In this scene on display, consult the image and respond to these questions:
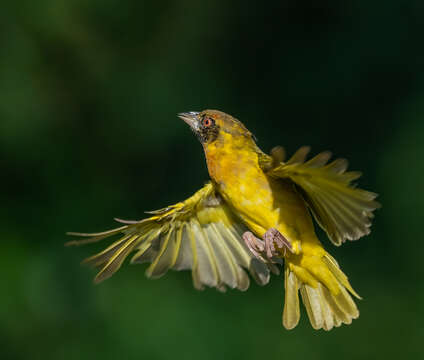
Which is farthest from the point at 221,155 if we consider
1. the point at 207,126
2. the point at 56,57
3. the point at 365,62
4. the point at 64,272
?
the point at 56,57

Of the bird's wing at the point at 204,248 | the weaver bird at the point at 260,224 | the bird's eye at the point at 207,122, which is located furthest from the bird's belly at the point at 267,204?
the bird's wing at the point at 204,248

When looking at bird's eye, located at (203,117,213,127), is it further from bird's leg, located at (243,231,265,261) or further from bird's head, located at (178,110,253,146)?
bird's leg, located at (243,231,265,261)

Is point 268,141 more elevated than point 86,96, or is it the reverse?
point 86,96

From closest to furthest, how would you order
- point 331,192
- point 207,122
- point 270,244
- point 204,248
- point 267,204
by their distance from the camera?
1. point 331,192
2. point 270,244
3. point 267,204
4. point 207,122
5. point 204,248

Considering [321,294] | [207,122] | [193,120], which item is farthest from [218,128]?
[321,294]

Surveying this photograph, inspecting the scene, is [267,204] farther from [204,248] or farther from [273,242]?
[204,248]

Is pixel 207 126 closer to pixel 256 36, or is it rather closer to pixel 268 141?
pixel 268 141

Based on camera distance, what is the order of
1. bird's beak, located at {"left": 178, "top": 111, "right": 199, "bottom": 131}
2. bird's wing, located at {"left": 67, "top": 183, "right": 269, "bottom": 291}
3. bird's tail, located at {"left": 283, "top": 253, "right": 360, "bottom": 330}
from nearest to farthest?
bird's tail, located at {"left": 283, "top": 253, "right": 360, "bottom": 330}, bird's beak, located at {"left": 178, "top": 111, "right": 199, "bottom": 131}, bird's wing, located at {"left": 67, "top": 183, "right": 269, "bottom": 291}

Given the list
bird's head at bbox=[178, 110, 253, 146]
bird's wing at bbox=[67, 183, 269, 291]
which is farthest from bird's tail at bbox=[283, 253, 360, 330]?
bird's head at bbox=[178, 110, 253, 146]
